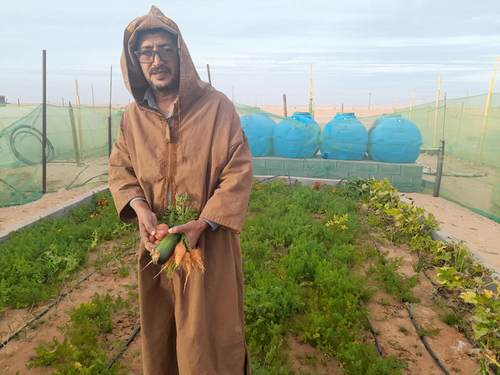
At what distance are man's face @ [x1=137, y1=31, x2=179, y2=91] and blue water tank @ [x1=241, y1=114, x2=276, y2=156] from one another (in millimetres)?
8204

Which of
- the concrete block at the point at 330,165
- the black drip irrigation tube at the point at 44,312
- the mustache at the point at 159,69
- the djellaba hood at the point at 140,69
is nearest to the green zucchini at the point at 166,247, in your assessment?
the djellaba hood at the point at 140,69

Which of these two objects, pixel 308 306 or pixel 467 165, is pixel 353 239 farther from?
pixel 467 165

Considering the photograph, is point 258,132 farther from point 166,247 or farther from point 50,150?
point 166,247

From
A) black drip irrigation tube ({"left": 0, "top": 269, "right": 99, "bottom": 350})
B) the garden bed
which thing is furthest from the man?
black drip irrigation tube ({"left": 0, "top": 269, "right": 99, "bottom": 350})

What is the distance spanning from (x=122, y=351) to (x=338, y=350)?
176cm

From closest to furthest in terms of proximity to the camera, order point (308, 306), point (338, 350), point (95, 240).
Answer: point (338, 350), point (308, 306), point (95, 240)

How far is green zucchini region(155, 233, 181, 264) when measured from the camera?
162 cm

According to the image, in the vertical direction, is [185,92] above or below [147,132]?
above

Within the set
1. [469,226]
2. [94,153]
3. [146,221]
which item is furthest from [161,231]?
[94,153]

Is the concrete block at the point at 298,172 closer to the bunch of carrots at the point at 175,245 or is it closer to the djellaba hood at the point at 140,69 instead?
the djellaba hood at the point at 140,69

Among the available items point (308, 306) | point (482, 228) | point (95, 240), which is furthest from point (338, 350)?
point (482, 228)

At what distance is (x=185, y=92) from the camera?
5.71ft

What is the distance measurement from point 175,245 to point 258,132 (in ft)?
28.1

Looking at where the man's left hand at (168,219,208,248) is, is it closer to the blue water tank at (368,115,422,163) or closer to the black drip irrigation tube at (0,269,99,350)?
the black drip irrigation tube at (0,269,99,350)
